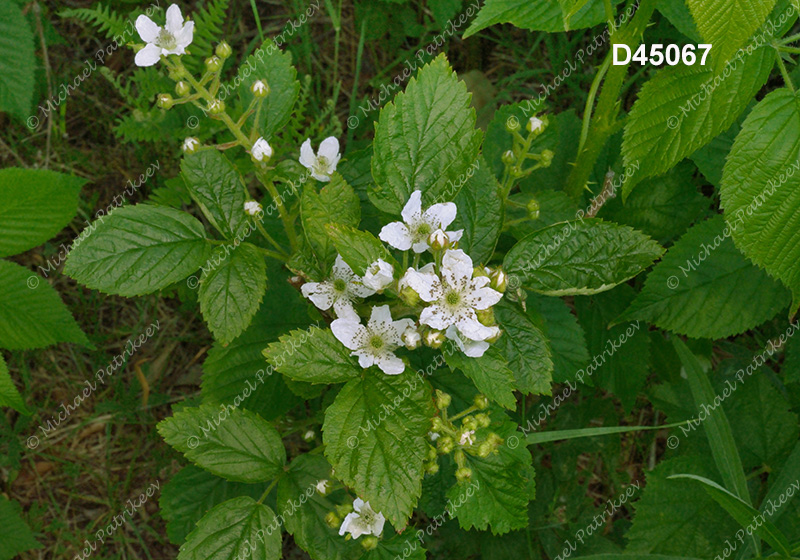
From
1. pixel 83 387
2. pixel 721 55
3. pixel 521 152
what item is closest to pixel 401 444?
pixel 521 152

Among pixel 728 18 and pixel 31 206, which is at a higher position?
pixel 728 18

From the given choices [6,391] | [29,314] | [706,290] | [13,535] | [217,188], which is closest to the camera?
[217,188]

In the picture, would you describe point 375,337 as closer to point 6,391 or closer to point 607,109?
point 607,109

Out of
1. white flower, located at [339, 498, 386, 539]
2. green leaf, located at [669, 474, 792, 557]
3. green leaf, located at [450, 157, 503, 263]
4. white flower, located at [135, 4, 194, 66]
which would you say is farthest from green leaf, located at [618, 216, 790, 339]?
white flower, located at [135, 4, 194, 66]

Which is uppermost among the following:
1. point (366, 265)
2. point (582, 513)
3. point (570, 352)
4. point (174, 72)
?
point (174, 72)

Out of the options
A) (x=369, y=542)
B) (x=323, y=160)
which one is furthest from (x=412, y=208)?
(x=369, y=542)

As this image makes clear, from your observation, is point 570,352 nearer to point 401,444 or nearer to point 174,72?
point 401,444
